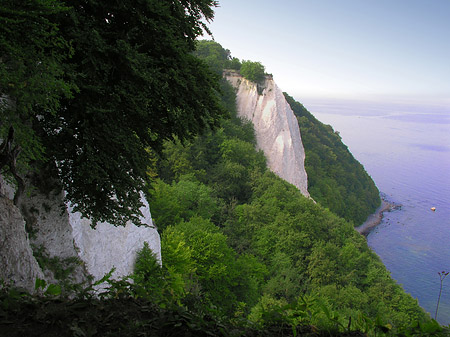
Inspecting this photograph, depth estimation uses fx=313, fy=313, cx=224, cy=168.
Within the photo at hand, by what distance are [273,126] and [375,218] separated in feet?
89.2

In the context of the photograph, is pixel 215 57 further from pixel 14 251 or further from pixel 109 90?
pixel 14 251

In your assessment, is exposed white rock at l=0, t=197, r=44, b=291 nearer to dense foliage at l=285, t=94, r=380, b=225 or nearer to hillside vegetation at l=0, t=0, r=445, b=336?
hillside vegetation at l=0, t=0, r=445, b=336

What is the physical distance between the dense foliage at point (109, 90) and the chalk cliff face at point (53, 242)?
805mm

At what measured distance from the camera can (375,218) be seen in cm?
5559

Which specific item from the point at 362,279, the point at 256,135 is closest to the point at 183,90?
the point at 362,279

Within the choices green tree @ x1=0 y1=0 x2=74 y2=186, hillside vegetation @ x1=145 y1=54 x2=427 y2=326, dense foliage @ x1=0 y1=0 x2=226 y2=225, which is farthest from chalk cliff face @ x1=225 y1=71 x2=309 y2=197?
green tree @ x1=0 y1=0 x2=74 y2=186

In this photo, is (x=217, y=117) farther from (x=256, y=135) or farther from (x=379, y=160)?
(x=379, y=160)

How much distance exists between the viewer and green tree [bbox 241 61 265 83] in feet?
151

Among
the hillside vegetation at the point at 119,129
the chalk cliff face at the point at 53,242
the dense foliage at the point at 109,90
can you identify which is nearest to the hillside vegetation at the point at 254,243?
the chalk cliff face at the point at 53,242

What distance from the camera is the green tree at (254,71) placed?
4591cm

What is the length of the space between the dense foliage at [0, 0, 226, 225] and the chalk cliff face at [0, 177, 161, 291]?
80cm

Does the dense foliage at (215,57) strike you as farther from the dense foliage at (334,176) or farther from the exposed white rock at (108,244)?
the exposed white rock at (108,244)

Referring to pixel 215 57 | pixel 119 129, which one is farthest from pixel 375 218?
pixel 119 129

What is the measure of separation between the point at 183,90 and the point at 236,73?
1765 inches
